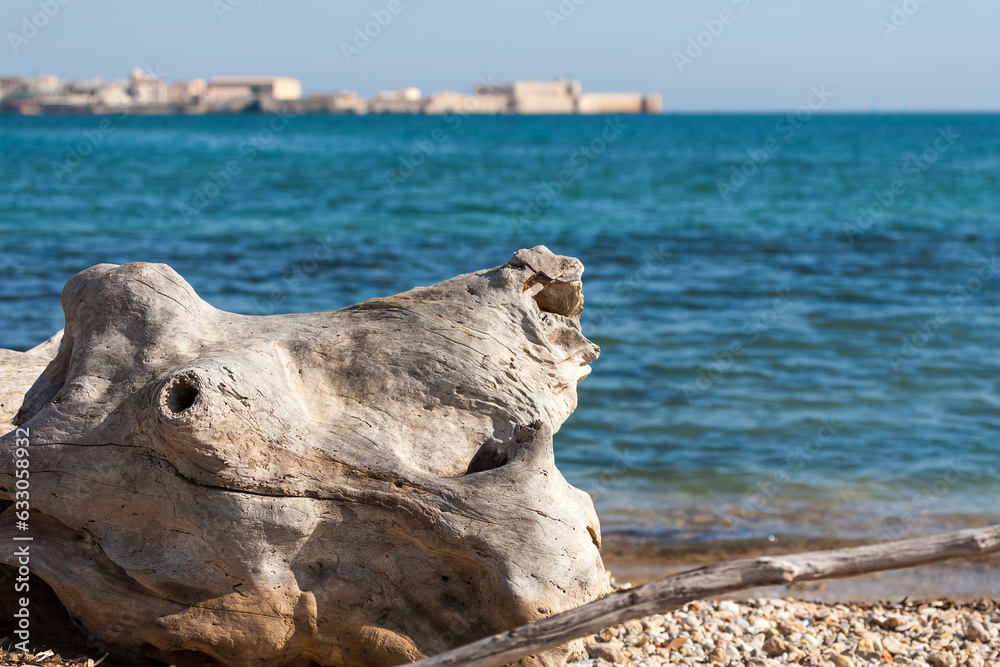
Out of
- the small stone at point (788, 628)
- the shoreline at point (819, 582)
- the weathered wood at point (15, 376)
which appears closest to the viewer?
the weathered wood at point (15, 376)

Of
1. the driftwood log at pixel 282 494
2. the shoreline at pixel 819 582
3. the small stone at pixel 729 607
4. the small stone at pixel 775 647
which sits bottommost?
the shoreline at pixel 819 582

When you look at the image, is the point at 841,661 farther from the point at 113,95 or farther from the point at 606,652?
the point at 113,95

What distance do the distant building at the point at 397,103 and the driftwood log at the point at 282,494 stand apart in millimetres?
118665

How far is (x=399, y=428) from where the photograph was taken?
10.6 ft

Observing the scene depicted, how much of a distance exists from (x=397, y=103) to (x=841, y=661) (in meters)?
121

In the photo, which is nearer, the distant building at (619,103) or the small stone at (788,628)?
the small stone at (788,628)

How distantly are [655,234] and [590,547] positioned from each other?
548 inches

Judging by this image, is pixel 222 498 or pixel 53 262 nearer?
pixel 222 498

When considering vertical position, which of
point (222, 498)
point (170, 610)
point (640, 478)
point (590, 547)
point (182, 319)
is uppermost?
point (182, 319)

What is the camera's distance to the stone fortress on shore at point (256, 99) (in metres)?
98.0

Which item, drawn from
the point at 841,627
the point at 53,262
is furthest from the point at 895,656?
the point at 53,262

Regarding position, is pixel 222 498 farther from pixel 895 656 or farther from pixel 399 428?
pixel 895 656

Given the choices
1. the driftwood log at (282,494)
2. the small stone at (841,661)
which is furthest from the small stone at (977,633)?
the driftwood log at (282,494)

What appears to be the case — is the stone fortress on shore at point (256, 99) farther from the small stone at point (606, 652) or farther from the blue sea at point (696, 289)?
the small stone at point (606, 652)
